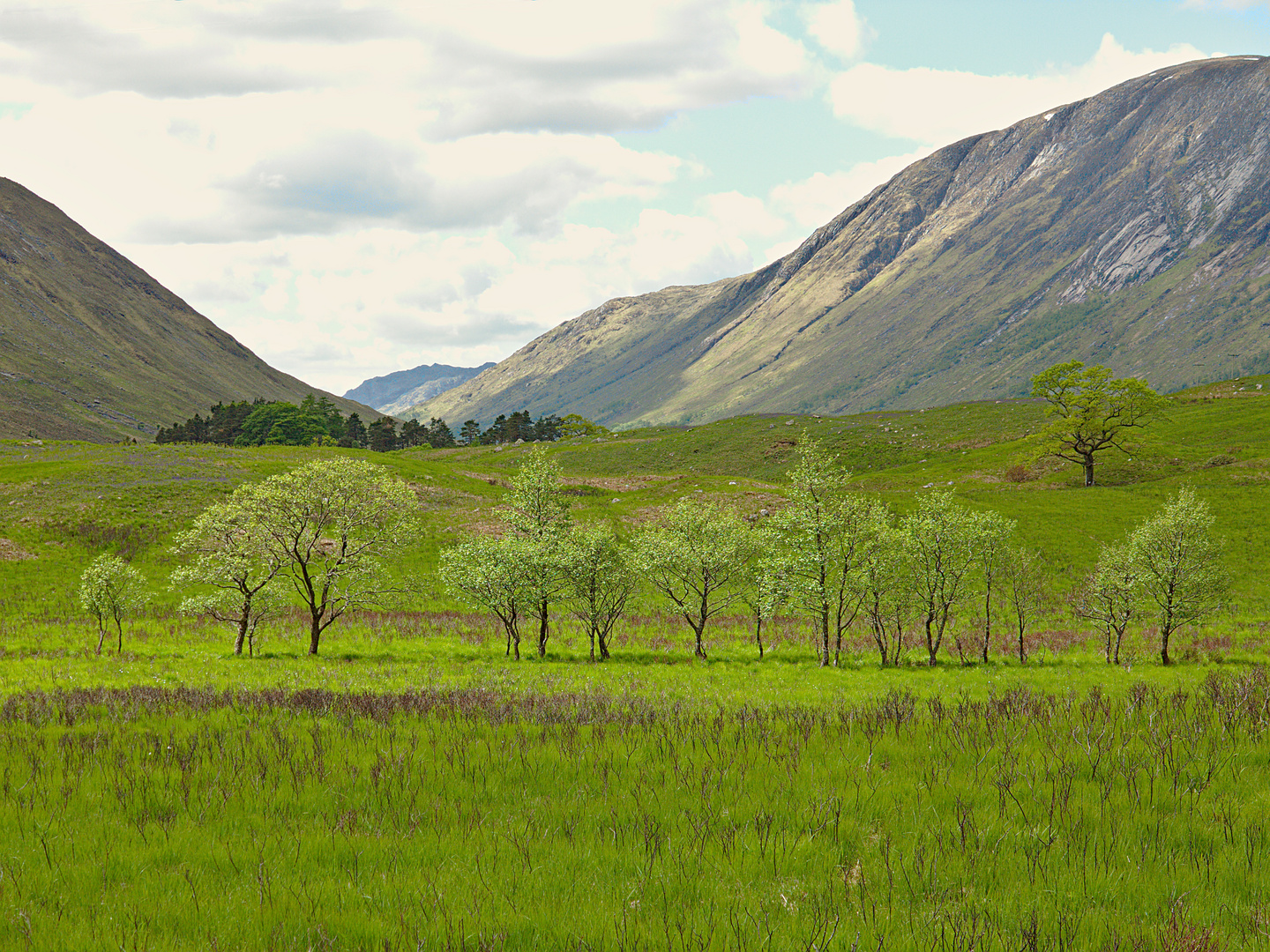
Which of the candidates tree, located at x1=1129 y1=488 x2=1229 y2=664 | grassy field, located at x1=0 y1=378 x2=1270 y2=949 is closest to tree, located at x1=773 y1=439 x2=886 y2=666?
grassy field, located at x1=0 y1=378 x2=1270 y2=949

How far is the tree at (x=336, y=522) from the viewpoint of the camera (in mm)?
37062

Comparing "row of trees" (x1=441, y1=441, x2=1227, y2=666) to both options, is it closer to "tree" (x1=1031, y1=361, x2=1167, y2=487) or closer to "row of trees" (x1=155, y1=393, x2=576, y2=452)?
"tree" (x1=1031, y1=361, x2=1167, y2=487)

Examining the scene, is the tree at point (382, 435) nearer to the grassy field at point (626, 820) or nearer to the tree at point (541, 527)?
the tree at point (541, 527)

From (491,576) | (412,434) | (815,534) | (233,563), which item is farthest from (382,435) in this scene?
(815,534)

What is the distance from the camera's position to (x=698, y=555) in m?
38.6

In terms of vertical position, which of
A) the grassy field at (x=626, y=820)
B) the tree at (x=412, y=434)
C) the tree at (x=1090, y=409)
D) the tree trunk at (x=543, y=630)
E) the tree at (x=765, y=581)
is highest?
the tree at (x=412, y=434)

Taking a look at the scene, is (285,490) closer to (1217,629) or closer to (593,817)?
(593,817)

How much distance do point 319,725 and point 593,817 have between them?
7736mm

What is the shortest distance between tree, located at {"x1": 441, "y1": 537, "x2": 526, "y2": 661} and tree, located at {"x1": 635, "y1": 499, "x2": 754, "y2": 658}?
688 centimetres

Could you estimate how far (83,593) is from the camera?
33.7 m

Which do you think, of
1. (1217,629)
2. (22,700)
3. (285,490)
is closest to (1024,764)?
(22,700)

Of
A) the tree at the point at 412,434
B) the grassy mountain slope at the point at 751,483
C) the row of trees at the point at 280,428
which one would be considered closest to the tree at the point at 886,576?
the grassy mountain slope at the point at 751,483

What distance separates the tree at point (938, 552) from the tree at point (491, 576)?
2104 cm

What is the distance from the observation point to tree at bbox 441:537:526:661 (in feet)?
121
